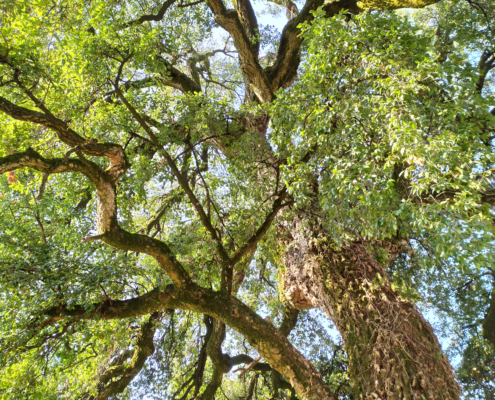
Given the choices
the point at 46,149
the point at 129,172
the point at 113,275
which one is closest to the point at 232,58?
the point at 129,172

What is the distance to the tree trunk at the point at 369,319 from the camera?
4402mm

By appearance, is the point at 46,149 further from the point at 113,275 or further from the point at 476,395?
the point at 476,395

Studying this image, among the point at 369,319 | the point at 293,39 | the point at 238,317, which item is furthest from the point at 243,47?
the point at 369,319

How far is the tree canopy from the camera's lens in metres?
3.28

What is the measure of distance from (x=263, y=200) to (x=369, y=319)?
2.45 m

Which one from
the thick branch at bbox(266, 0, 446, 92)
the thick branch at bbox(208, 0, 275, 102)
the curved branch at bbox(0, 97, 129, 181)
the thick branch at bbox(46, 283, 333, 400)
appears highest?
the thick branch at bbox(266, 0, 446, 92)

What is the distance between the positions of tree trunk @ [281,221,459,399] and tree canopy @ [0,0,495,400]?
3 cm

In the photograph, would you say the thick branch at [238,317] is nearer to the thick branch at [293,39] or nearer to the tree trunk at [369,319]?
the tree trunk at [369,319]

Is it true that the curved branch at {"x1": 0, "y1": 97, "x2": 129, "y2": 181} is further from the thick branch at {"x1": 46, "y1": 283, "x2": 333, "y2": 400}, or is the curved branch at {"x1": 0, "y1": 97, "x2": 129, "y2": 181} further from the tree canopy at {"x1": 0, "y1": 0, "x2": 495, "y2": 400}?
the thick branch at {"x1": 46, "y1": 283, "x2": 333, "y2": 400}

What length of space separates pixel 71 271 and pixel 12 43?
10.3 ft

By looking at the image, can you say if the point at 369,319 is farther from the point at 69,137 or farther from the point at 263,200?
the point at 69,137

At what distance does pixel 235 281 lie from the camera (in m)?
6.97

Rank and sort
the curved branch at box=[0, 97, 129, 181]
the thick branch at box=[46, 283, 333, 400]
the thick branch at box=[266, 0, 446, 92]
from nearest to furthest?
1. the curved branch at box=[0, 97, 129, 181]
2. the thick branch at box=[46, 283, 333, 400]
3. the thick branch at box=[266, 0, 446, 92]

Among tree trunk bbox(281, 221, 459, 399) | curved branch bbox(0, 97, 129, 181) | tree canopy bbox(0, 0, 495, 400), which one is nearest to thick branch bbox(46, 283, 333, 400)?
tree canopy bbox(0, 0, 495, 400)
